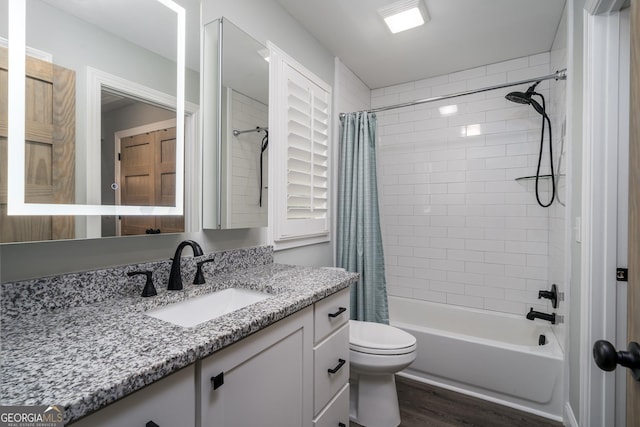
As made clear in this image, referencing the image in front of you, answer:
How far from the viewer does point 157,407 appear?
2.22ft

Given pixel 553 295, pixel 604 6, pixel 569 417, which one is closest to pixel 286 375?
pixel 569 417

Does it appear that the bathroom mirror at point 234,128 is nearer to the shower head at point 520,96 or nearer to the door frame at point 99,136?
the door frame at point 99,136

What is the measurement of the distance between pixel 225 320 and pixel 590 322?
1.49m

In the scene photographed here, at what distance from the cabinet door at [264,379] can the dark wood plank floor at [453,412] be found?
0.92 m

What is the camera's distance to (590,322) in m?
1.29

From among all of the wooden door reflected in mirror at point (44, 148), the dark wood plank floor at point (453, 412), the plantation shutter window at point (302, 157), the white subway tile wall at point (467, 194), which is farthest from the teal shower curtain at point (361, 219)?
the wooden door reflected in mirror at point (44, 148)

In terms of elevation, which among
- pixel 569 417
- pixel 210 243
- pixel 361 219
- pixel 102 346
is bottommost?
pixel 569 417

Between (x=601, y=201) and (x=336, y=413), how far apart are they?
4.92 ft

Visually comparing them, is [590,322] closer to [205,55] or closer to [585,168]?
[585,168]

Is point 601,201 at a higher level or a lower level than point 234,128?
lower

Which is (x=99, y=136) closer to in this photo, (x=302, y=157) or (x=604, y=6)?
(x=302, y=157)

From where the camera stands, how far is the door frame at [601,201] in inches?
49.2

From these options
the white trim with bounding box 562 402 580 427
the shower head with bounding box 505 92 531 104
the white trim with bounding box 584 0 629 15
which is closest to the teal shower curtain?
the shower head with bounding box 505 92 531 104

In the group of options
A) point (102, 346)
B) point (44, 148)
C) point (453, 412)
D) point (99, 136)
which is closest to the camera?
point (102, 346)
